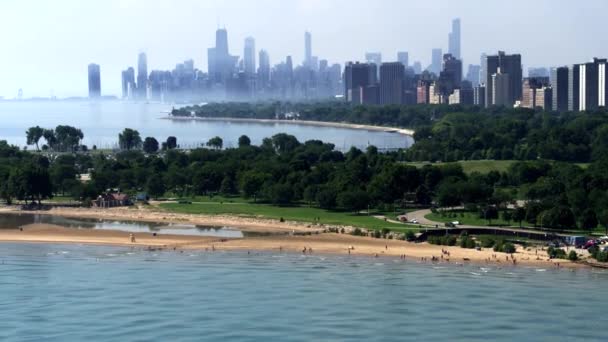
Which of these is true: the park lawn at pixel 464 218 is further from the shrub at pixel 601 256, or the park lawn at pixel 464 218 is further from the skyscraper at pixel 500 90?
the skyscraper at pixel 500 90

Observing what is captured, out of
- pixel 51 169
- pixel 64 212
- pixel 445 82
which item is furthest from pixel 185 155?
pixel 445 82

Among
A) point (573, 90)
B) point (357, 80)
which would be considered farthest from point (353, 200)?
point (357, 80)

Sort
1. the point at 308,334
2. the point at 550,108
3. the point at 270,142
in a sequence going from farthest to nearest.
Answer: the point at 550,108, the point at 270,142, the point at 308,334

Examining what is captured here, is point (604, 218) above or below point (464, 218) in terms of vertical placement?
above

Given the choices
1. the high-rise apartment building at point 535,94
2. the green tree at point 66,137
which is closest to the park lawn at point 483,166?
the green tree at point 66,137

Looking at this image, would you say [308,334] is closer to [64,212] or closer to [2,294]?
[2,294]

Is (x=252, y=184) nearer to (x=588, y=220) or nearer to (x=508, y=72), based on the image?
(x=588, y=220)

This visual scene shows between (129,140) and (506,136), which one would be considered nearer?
(506,136)
